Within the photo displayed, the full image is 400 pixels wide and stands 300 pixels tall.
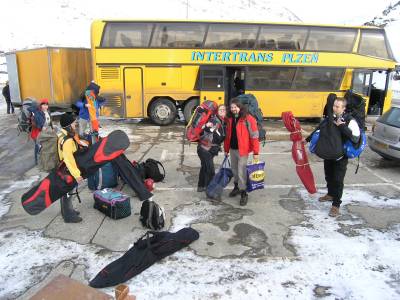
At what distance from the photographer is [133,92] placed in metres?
12.5

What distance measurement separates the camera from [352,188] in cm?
667

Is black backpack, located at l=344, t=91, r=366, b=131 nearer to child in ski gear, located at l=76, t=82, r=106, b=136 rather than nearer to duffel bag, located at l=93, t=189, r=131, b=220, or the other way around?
duffel bag, located at l=93, t=189, r=131, b=220

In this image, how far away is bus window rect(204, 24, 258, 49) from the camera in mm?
12203

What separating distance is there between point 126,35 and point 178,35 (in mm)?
1773

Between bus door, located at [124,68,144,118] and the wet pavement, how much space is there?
4812 millimetres

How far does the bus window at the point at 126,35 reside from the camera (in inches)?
470

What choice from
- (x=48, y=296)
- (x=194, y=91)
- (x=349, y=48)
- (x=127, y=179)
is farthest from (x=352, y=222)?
(x=349, y=48)

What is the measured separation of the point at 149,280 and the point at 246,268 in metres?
1.11

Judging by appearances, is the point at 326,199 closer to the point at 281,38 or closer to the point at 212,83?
the point at 212,83

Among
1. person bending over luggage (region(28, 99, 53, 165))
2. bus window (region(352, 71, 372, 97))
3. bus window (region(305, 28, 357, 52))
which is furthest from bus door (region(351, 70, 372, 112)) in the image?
person bending over luggage (region(28, 99, 53, 165))

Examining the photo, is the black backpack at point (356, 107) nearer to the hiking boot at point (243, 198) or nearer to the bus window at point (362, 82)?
the hiking boot at point (243, 198)

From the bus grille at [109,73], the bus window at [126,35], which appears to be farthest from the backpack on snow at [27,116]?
the bus window at [126,35]

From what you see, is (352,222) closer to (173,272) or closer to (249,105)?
(249,105)

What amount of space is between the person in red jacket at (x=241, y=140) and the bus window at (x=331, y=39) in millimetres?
8272
